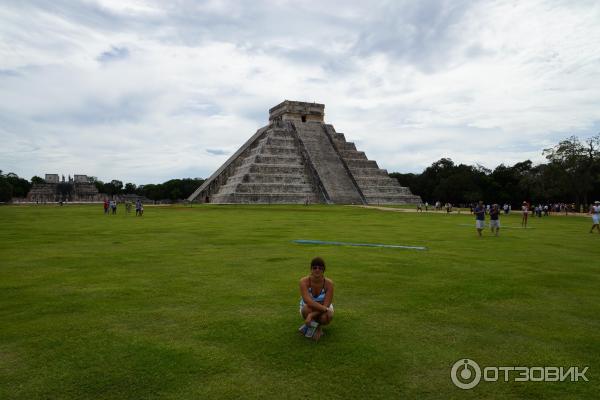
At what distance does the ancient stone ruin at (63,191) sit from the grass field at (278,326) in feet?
252

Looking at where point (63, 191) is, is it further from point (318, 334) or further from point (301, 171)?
point (318, 334)

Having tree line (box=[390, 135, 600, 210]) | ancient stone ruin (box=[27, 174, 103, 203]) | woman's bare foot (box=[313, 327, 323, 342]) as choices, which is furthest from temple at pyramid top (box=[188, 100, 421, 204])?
woman's bare foot (box=[313, 327, 323, 342])

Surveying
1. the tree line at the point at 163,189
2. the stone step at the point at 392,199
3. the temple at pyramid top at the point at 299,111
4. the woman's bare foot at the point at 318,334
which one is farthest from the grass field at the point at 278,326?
the tree line at the point at 163,189

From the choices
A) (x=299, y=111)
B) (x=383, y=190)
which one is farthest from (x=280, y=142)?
(x=383, y=190)

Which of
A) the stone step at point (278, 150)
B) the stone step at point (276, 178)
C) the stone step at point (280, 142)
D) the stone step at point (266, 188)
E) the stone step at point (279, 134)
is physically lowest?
the stone step at point (266, 188)

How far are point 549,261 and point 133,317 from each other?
9307mm

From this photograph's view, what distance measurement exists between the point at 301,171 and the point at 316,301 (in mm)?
48214

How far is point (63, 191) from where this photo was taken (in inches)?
3206

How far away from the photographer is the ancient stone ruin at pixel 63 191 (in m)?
79.1

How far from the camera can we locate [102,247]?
13086mm

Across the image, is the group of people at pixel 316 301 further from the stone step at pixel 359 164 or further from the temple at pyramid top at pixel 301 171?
the stone step at pixel 359 164

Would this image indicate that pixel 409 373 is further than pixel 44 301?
No

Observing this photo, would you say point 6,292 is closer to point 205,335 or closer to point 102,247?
point 205,335

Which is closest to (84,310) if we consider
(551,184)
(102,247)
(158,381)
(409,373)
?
(158,381)
